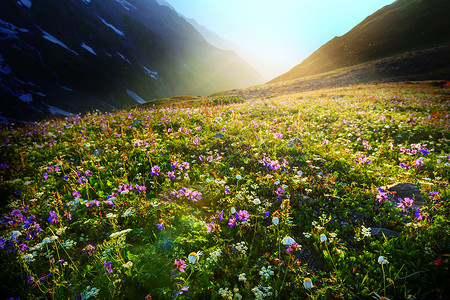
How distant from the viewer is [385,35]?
83.8m

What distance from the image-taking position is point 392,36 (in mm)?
80688

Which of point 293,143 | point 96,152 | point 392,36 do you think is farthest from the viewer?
point 392,36

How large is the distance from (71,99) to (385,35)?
169m

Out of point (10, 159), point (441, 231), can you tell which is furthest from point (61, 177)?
point (441, 231)

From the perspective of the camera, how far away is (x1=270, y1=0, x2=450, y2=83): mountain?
71.4m

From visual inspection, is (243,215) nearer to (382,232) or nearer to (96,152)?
(382,232)

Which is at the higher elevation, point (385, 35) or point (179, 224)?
point (385, 35)

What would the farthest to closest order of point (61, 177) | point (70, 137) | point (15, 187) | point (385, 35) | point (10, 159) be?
point (385, 35), point (70, 137), point (10, 159), point (61, 177), point (15, 187)

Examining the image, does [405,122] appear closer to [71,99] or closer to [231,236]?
[231,236]

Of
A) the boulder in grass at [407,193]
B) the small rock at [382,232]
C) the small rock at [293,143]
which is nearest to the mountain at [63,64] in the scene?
the small rock at [293,143]

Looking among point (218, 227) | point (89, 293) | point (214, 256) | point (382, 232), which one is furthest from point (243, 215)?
point (382, 232)

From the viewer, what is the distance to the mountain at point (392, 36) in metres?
71.4

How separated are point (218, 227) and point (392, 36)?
119 metres

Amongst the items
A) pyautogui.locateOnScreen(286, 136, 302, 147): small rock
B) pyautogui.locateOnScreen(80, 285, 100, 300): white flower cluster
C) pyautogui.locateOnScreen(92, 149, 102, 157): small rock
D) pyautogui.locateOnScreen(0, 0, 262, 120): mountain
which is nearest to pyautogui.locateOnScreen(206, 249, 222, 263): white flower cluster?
pyautogui.locateOnScreen(80, 285, 100, 300): white flower cluster
